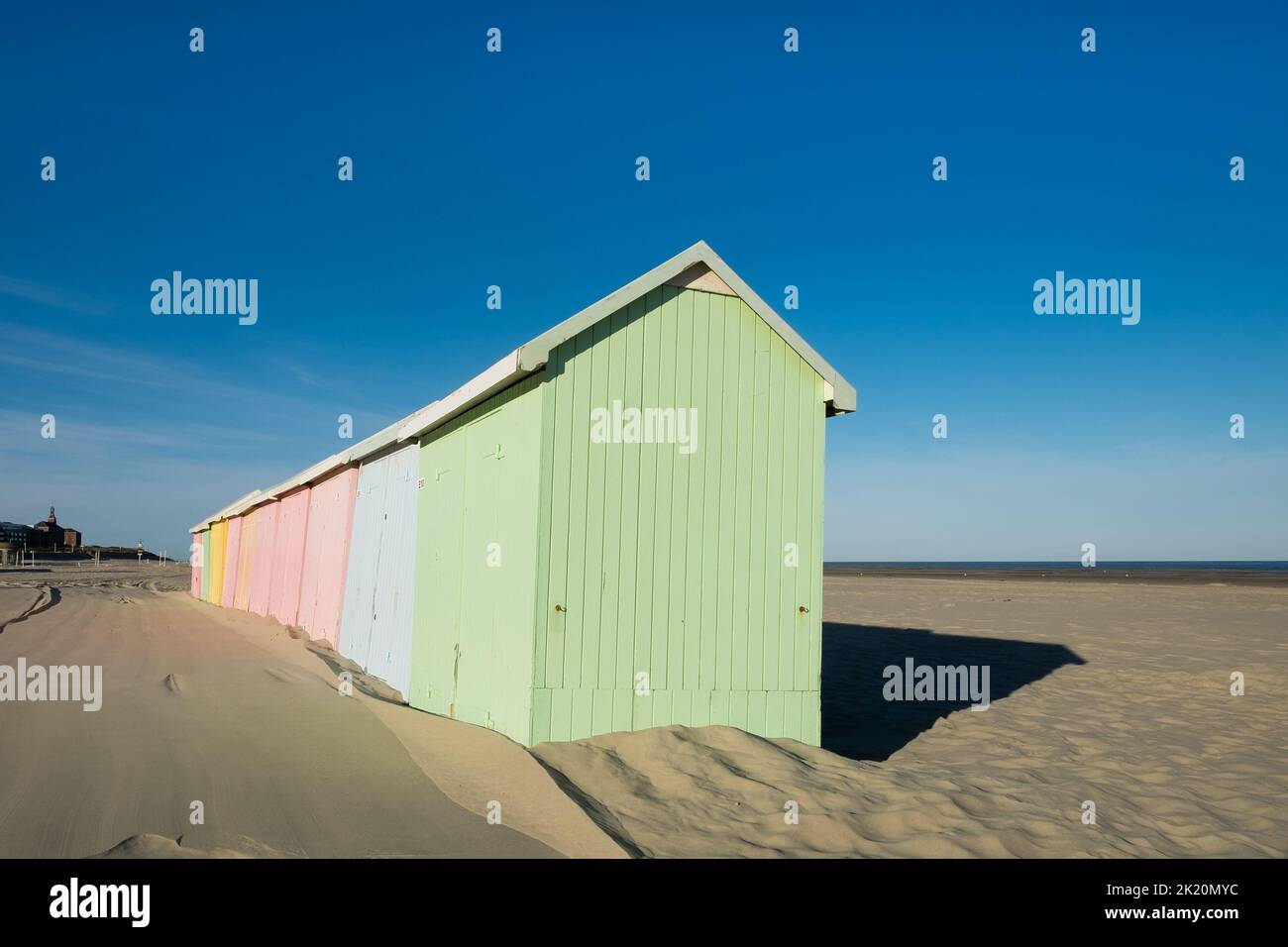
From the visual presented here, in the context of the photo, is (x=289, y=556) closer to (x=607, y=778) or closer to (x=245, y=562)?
(x=245, y=562)

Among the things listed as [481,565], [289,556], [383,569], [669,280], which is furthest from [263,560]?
[669,280]

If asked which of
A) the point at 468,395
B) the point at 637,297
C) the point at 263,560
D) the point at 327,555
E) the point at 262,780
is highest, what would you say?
the point at 637,297

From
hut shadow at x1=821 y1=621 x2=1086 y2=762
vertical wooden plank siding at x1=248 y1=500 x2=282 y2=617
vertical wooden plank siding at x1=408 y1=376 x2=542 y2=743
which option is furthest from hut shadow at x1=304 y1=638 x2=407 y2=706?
vertical wooden plank siding at x1=248 y1=500 x2=282 y2=617

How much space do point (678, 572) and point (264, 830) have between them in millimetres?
3721

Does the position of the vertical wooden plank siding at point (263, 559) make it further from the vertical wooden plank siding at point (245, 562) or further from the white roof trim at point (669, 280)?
the white roof trim at point (669, 280)

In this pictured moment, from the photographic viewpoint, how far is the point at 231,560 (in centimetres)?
2675

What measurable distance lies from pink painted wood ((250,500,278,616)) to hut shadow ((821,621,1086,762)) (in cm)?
1264

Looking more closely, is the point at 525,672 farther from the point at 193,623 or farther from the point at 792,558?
the point at 193,623

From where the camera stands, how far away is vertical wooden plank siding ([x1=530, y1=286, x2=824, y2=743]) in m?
7.02

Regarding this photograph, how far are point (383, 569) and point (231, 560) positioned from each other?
1788 cm

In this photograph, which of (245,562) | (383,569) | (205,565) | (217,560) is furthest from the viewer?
(205,565)

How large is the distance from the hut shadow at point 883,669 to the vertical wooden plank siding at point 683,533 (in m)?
1.69

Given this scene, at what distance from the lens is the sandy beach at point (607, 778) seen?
4840 millimetres
